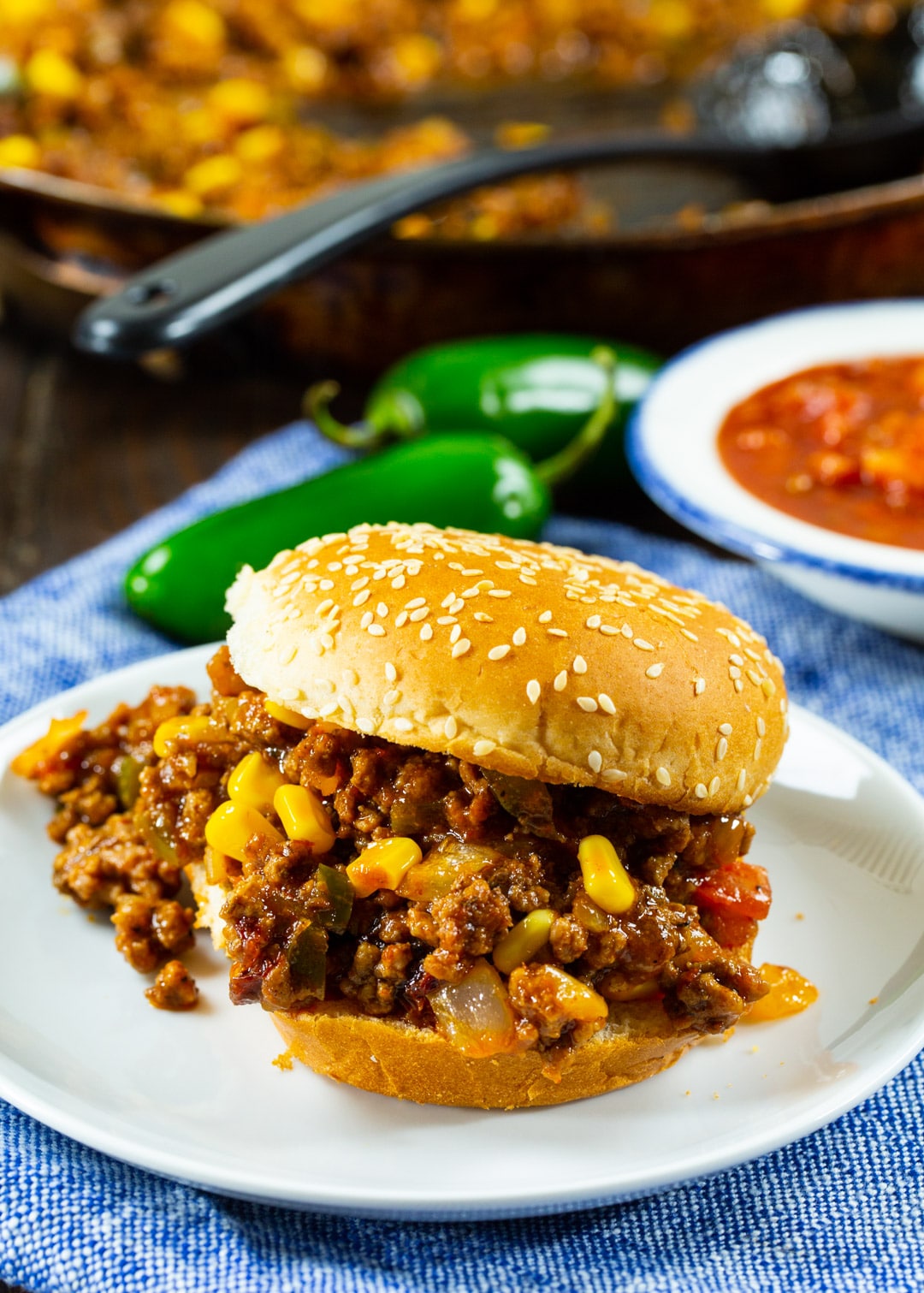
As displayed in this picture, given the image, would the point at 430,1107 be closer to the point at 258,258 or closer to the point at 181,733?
the point at 181,733

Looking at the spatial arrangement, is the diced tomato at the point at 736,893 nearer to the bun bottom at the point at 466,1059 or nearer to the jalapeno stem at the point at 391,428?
the bun bottom at the point at 466,1059

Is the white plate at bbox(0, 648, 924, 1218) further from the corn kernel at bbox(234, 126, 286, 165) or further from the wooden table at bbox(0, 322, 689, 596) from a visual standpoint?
the corn kernel at bbox(234, 126, 286, 165)

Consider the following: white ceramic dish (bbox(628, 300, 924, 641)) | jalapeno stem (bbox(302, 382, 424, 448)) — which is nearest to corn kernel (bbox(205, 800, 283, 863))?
white ceramic dish (bbox(628, 300, 924, 641))

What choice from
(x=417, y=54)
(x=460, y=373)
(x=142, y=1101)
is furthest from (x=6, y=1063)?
(x=417, y=54)

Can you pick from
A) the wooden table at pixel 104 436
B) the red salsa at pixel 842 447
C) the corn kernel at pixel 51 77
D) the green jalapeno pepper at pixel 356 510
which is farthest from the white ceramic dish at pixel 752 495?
the corn kernel at pixel 51 77

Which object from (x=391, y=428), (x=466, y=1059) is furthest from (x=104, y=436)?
(x=466, y=1059)

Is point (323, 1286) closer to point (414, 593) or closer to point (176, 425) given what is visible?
point (414, 593)

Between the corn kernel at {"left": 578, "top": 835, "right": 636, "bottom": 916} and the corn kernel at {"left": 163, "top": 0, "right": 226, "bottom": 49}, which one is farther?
the corn kernel at {"left": 163, "top": 0, "right": 226, "bottom": 49}
